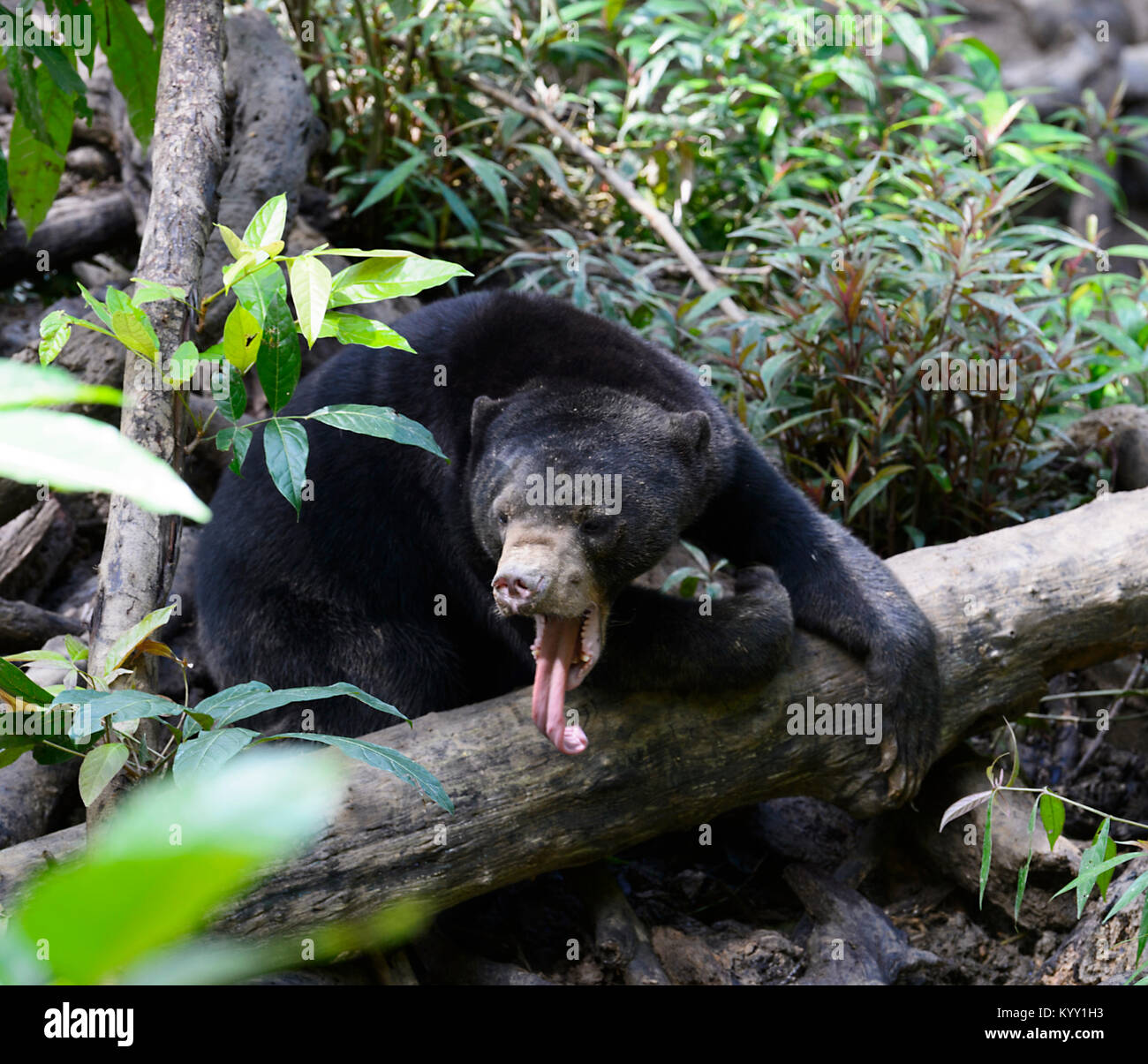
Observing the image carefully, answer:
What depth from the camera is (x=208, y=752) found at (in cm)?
197

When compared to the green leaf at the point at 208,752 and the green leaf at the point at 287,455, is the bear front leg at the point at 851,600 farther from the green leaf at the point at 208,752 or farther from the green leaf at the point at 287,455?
the green leaf at the point at 208,752

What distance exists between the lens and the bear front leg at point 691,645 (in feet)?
11.1

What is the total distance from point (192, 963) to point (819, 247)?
5406mm

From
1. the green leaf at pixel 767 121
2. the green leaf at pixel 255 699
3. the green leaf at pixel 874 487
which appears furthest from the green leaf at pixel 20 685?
the green leaf at pixel 767 121

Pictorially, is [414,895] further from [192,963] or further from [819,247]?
[819,247]

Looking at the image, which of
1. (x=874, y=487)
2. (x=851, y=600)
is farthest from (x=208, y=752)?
(x=874, y=487)

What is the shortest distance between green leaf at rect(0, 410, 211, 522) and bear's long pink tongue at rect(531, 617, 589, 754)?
2772 millimetres

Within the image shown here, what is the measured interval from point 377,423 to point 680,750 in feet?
5.21

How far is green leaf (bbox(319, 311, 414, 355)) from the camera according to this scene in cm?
222

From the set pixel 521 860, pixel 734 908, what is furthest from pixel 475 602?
pixel 734 908

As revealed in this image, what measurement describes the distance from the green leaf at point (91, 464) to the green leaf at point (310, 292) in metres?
1.54

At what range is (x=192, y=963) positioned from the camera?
22.6 inches

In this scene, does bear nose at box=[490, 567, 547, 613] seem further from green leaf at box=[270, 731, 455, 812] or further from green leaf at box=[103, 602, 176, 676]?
green leaf at box=[103, 602, 176, 676]

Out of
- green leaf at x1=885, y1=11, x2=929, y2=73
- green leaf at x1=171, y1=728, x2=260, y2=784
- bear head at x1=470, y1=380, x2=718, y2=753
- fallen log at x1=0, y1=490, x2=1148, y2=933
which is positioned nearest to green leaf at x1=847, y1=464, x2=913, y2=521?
fallen log at x1=0, y1=490, x2=1148, y2=933
